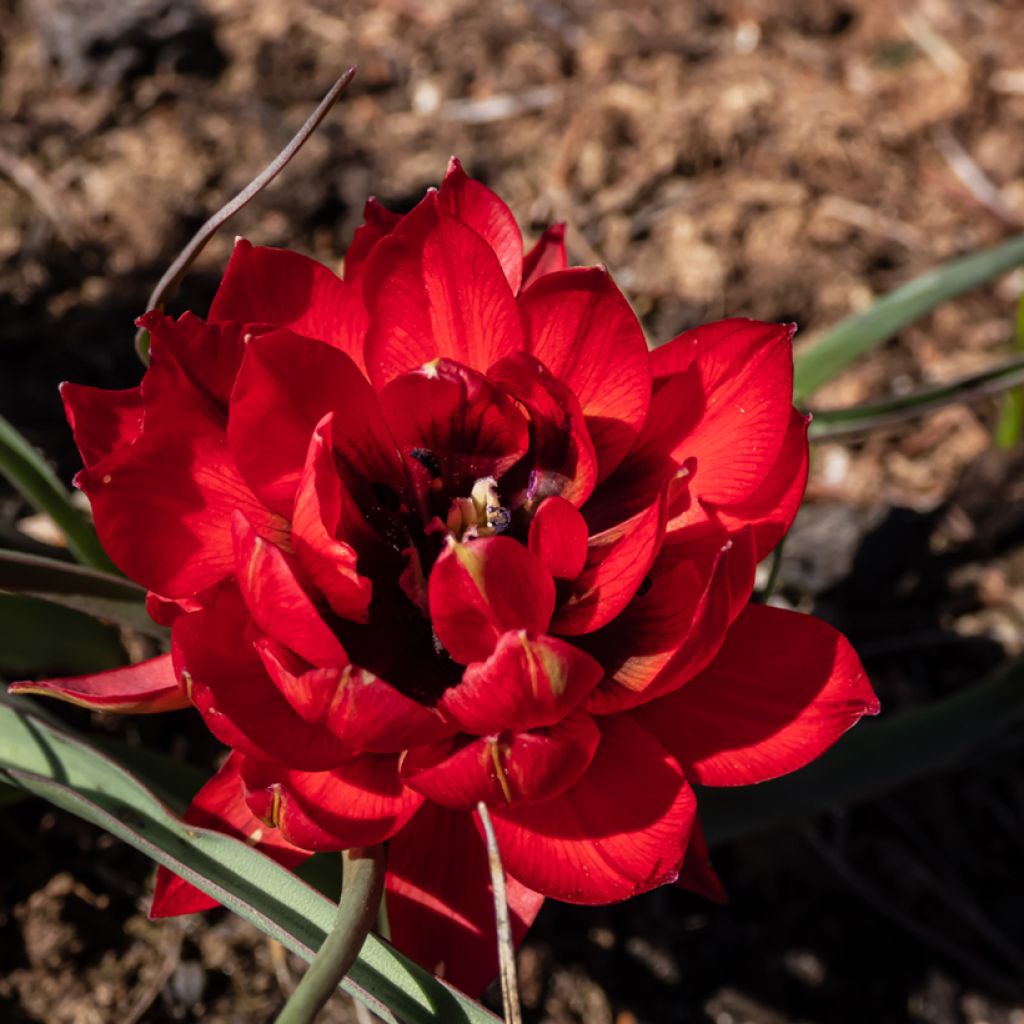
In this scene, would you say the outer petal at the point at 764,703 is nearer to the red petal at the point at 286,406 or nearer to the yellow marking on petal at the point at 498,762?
the yellow marking on petal at the point at 498,762

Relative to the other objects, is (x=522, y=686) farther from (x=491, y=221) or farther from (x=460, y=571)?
(x=491, y=221)

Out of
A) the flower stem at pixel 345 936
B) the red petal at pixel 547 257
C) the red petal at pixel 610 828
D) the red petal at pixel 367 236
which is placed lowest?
the red petal at pixel 610 828

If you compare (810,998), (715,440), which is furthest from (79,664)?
(810,998)

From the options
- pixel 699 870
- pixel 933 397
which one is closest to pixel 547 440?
pixel 699 870

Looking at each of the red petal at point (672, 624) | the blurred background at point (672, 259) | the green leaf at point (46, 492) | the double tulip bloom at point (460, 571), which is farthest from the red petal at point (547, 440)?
the blurred background at point (672, 259)

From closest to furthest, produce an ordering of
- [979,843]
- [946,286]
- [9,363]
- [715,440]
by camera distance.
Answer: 1. [715,440]
2. [946,286]
3. [979,843]
4. [9,363]

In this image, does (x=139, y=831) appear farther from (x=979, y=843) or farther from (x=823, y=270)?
(x=823, y=270)

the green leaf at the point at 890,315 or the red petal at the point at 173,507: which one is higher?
the red petal at the point at 173,507
